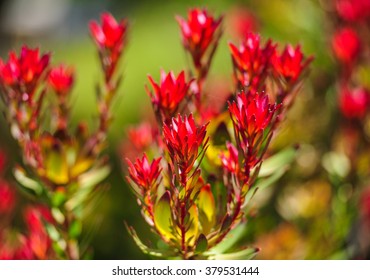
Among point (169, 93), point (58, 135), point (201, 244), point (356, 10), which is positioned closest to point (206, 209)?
point (201, 244)

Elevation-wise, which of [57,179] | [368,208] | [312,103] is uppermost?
[57,179]

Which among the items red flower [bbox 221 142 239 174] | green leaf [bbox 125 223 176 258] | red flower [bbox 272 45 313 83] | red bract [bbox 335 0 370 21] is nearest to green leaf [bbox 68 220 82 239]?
green leaf [bbox 125 223 176 258]

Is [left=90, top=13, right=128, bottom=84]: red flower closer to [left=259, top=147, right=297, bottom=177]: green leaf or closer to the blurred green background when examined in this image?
the blurred green background

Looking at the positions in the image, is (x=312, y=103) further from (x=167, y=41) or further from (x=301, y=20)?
(x=167, y=41)

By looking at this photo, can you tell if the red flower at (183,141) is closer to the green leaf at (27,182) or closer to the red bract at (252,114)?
the red bract at (252,114)

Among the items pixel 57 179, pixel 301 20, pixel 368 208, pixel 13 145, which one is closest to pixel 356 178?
pixel 368 208

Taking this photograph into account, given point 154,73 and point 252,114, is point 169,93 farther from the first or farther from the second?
point 154,73
